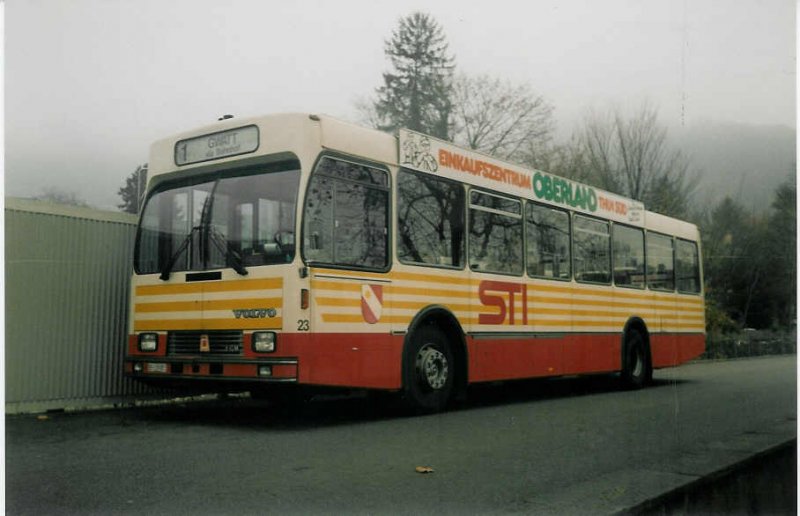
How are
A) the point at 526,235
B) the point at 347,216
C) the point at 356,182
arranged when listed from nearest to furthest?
1. the point at 347,216
2. the point at 356,182
3. the point at 526,235

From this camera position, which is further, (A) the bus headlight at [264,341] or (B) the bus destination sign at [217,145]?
(B) the bus destination sign at [217,145]

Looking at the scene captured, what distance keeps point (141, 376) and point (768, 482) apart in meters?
5.97

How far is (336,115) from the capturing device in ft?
28.7

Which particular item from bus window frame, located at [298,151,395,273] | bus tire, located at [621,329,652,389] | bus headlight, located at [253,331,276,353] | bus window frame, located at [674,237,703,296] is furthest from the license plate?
bus window frame, located at [674,237,703,296]


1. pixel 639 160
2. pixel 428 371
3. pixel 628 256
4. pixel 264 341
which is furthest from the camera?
pixel 628 256

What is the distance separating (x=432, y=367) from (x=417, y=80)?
3.63 m

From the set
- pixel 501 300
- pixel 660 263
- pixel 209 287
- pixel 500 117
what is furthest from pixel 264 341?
pixel 660 263

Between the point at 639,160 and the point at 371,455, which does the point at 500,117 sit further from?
the point at 371,455

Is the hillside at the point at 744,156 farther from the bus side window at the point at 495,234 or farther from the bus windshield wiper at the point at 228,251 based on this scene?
the bus windshield wiper at the point at 228,251

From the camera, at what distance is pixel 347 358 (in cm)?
858

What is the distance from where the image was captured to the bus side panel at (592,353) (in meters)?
12.5

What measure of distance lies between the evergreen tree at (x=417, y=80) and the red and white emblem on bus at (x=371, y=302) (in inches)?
73.7

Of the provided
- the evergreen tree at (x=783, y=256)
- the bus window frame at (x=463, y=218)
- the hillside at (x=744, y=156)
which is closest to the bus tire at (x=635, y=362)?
the evergreen tree at (x=783, y=256)

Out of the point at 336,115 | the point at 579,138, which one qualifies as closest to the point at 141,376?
the point at 336,115
